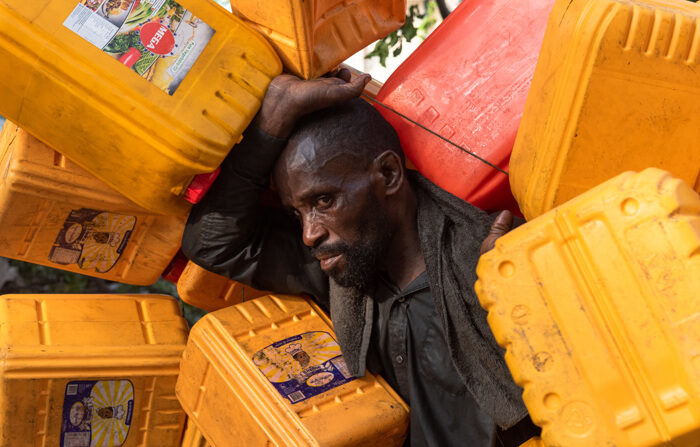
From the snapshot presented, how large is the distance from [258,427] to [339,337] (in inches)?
15.4

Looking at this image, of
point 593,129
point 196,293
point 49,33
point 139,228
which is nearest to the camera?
point 593,129

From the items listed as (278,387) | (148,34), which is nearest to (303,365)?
(278,387)

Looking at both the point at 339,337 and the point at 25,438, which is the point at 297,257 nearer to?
the point at 339,337

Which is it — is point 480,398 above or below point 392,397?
above

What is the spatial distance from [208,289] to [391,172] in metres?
0.87

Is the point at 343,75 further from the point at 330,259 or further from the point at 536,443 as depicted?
the point at 536,443

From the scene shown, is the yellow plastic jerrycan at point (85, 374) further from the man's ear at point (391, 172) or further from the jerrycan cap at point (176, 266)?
the man's ear at point (391, 172)

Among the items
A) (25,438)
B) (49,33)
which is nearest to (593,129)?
(49,33)

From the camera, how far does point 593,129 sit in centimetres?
194

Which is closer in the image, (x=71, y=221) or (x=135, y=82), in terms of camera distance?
(x=135, y=82)

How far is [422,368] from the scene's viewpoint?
2.37 meters

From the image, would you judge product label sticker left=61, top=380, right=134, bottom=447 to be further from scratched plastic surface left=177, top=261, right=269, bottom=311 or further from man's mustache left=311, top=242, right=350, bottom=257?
man's mustache left=311, top=242, right=350, bottom=257

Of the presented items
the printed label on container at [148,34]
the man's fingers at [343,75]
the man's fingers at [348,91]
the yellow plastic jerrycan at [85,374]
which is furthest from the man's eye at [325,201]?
the yellow plastic jerrycan at [85,374]

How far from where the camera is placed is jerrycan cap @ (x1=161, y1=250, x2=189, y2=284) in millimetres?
2930
